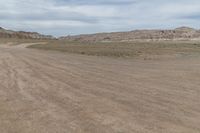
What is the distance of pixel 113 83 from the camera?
14438mm

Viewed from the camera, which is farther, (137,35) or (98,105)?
(137,35)


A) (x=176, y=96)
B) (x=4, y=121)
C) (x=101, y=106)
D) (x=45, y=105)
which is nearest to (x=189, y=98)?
(x=176, y=96)

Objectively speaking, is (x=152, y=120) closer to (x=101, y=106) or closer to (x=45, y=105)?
(x=101, y=106)

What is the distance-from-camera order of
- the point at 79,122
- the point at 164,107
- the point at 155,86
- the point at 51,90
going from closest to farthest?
1. the point at 79,122
2. the point at 164,107
3. the point at 51,90
4. the point at 155,86

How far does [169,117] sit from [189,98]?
105 inches

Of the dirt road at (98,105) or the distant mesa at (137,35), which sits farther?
the distant mesa at (137,35)

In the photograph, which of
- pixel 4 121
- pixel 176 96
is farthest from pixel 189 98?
pixel 4 121

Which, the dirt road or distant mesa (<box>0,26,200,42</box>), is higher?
the dirt road

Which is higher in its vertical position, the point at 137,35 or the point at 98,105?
the point at 98,105

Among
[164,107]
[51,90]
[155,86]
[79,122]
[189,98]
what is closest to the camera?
[79,122]

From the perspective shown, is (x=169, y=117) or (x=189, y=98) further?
(x=189, y=98)

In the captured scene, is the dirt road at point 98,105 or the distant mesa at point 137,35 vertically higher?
the dirt road at point 98,105

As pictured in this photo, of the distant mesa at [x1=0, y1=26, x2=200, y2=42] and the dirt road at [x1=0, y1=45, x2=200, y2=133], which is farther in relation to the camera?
the distant mesa at [x1=0, y1=26, x2=200, y2=42]

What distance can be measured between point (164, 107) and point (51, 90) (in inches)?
169
